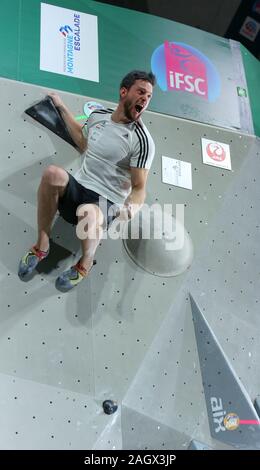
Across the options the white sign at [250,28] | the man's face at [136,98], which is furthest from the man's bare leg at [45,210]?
the white sign at [250,28]

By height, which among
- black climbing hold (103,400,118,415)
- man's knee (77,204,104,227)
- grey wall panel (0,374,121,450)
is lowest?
grey wall panel (0,374,121,450)

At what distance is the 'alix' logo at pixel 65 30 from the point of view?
330 cm

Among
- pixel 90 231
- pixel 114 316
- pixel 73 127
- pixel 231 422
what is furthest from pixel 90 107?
pixel 231 422

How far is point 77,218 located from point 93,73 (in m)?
0.89

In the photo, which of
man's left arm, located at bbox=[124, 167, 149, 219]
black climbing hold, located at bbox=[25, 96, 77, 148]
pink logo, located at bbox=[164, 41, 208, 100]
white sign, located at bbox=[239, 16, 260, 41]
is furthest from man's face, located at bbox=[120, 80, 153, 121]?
white sign, located at bbox=[239, 16, 260, 41]

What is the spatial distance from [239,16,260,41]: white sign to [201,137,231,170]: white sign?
77.0 inches

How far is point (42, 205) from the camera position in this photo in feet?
8.64

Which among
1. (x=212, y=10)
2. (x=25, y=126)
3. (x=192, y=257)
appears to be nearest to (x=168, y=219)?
(x=192, y=257)

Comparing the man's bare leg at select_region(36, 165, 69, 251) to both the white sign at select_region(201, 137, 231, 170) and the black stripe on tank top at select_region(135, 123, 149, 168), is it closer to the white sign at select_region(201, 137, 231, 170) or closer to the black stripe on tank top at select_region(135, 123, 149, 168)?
the black stripe on tank top at select_region(135, 123, 149, 168)

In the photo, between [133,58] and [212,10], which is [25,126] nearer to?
[133,58]

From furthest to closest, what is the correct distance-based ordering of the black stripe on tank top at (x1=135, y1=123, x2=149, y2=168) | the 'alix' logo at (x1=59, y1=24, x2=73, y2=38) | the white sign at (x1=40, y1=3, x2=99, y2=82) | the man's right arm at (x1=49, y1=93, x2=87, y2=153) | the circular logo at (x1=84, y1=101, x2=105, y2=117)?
the 'alix' logo at (x1=59, y1=24, x2=73, y2=38) < the white sign at (x1=40, y1=3, x2=99, y2=82) < the circular logo at (x1=84, y1=101, x2=105, y2=117) < the man's right arm at (x1=49, y1=93, x2=87, y2=153) < the black stripe on tank top at (x1=135, y1=123, x2=149, y2=168)

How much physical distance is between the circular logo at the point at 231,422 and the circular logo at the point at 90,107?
143 cm

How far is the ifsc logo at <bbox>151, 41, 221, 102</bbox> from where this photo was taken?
3.40 metres
